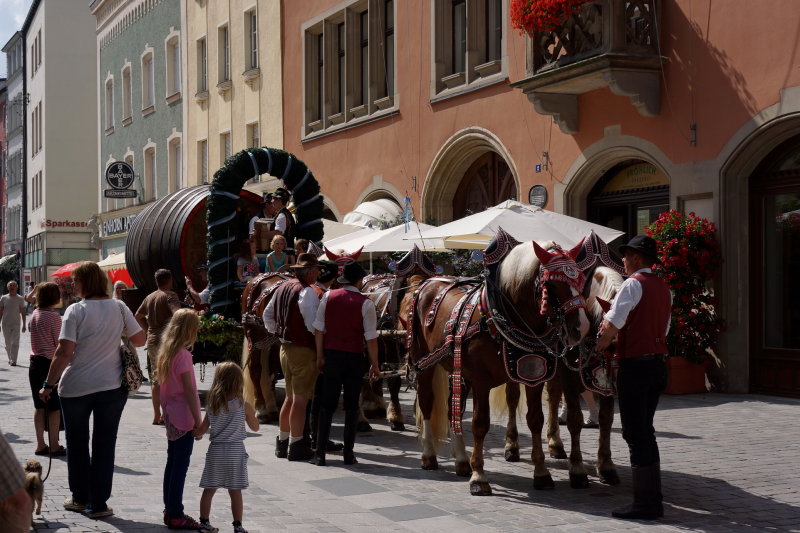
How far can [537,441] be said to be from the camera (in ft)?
24.8

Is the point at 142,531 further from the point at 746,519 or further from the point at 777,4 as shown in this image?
the point at 777,4

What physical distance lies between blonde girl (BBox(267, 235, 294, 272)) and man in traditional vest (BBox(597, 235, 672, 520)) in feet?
20.5

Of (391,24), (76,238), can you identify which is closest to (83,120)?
(76,238)

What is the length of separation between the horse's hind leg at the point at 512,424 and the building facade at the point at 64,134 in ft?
151

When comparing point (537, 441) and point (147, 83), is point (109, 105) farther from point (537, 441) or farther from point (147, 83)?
point (537, 441)

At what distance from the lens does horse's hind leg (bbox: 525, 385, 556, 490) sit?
7527 millimetres

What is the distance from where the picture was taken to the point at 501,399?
9.05m

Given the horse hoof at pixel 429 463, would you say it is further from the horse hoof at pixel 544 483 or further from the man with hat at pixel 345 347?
the horse hoof at pixel 544 483

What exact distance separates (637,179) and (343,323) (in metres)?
8.15

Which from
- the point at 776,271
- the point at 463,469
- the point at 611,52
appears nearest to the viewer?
the point at 463,469

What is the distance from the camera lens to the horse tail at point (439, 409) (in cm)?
861

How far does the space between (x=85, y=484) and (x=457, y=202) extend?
13870 millimetres

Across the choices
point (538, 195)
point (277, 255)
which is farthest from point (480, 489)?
point (538, 195)

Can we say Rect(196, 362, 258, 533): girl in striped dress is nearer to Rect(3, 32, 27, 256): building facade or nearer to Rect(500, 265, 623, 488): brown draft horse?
Rect(500, 265, 623, 488): brown draft horse
